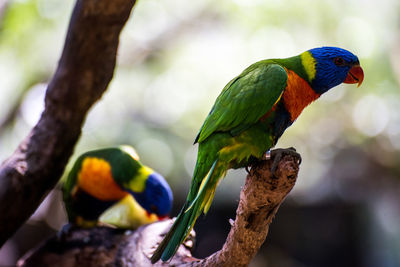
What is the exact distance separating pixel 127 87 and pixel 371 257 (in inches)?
155

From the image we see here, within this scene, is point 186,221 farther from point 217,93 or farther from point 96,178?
point 217,93

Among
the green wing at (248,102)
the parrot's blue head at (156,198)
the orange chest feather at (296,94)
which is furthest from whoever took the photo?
the parrot's blue head at (156,198)

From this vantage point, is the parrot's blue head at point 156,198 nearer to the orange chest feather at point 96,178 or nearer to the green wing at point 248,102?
the orange chest feather at point 96,178

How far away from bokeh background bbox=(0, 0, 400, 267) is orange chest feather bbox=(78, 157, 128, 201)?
83.5 inches

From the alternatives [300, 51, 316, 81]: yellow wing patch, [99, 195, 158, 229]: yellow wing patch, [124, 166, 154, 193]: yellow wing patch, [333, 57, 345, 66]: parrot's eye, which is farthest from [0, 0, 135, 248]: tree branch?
[333, 57, 345, 66]: parrot's eye

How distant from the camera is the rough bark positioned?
1402mm

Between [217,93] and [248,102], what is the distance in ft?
9.98

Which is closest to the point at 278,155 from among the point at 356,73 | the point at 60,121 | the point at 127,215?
the point at 356,73

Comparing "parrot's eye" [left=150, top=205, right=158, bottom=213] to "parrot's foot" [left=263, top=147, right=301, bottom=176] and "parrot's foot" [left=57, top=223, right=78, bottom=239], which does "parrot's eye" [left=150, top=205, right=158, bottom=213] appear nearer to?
"parrot's foot" [left=57, top=223, right=78, bottom=239]

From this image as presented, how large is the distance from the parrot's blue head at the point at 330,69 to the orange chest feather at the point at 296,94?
4cm

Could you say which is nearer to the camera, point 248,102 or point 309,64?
point 248,102

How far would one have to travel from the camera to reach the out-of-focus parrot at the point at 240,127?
1.48 m

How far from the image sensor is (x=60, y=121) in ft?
6.59

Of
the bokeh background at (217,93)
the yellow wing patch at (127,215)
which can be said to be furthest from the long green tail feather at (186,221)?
the bokeh background at (217,93)
